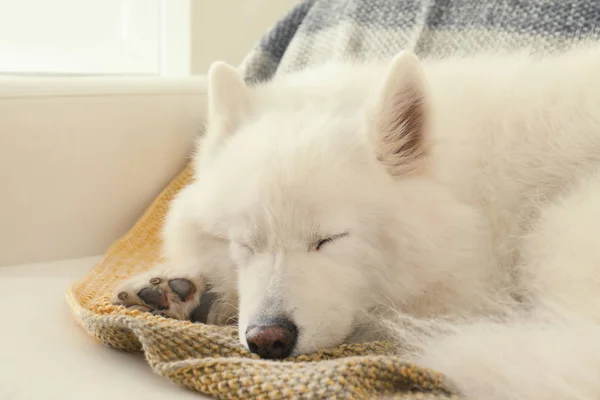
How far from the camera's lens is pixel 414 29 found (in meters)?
2.38

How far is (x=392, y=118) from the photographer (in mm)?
1489

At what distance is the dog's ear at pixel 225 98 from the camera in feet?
5.67

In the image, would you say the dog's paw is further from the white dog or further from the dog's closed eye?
the dog's closed eye

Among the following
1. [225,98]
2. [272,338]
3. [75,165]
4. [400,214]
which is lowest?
[75,165]

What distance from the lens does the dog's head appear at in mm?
1321

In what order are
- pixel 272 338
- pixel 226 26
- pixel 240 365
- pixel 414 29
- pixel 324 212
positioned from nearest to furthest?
pixel 240 365 → pixel 272 338 → pixel 324 212 → pixel 414 29 → pixel 226 26

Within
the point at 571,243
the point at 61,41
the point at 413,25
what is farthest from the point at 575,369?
the point at 61,41

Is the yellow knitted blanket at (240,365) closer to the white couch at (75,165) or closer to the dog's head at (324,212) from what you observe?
the dog's head at (324,212)

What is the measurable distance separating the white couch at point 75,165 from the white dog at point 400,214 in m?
0.51

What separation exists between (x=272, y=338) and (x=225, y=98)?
75 cm

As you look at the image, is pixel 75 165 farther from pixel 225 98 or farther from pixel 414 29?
pixel 414 29

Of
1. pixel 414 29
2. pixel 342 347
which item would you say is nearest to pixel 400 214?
pixel 342 347

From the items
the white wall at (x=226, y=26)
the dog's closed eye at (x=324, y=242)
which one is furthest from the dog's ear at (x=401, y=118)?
the white wall at (x=226, y=26)

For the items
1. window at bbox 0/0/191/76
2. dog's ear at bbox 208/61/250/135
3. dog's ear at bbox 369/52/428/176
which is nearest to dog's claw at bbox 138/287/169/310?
dog's ear at bbox 208/61/250/135
